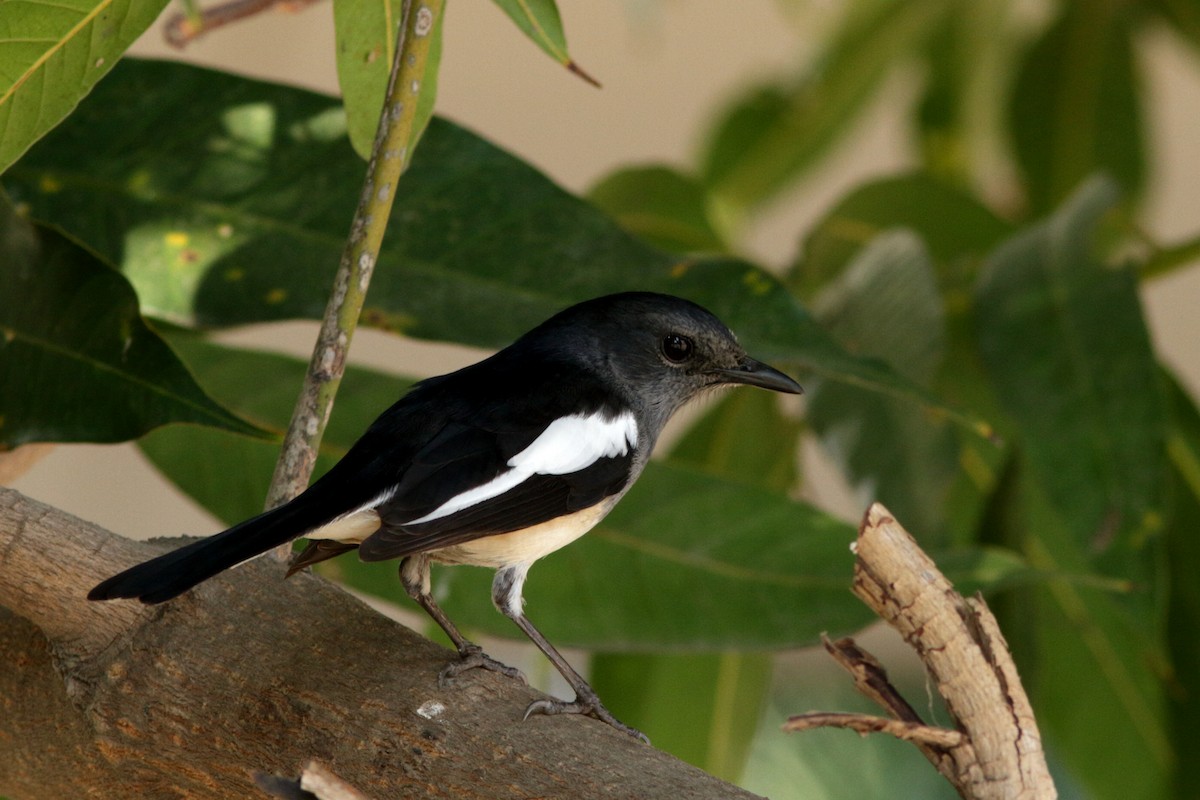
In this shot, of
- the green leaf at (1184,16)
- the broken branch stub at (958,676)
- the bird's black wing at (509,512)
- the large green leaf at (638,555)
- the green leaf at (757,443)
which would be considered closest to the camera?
the broken branch stub at (958,676)

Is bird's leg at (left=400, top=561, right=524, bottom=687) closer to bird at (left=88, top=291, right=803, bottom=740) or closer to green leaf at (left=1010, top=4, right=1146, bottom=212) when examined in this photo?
bird at (left=88, top=291, right=803, bottom=740)

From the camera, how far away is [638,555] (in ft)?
3.86

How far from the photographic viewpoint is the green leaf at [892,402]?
124 centimetres

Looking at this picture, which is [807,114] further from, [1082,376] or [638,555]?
[638,555]

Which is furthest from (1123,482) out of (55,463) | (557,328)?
(55,463)

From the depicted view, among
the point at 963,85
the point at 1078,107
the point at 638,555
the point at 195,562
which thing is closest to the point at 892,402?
the point at 638,555

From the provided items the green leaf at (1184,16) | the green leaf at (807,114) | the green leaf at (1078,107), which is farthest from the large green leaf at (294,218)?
the green leaf at (1184,16)

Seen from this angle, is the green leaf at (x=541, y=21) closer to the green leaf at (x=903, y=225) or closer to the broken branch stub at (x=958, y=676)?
the broken branch stub at (x=958, y=676)

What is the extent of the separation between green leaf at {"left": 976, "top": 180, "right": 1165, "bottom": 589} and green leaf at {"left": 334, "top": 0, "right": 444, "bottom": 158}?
66 cm

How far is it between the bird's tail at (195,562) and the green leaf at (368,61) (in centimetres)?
25

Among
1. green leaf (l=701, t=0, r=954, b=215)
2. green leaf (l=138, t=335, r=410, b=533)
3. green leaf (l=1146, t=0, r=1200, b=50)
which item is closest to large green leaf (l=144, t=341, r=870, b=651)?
green leaf (l=138, t=335, r=410, b=533)

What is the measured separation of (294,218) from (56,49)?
0.36 meters

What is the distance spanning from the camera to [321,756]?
70 cm

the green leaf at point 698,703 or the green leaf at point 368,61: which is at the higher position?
the green leaf at point 368,61
